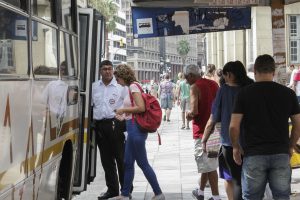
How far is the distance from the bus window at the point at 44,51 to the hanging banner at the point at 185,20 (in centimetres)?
421

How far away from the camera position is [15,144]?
4.46 m

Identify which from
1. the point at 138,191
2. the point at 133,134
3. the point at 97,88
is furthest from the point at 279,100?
the point at 138,191

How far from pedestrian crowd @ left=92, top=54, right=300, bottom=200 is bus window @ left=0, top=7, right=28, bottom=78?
197 cm

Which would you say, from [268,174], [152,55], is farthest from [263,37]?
[152,55]

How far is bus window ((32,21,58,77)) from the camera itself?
5.33 metres

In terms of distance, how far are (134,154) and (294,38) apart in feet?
71.5

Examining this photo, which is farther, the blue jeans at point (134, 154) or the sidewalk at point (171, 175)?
the sidewalk at point (171, 175)

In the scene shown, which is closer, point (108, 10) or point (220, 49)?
point (220, 49)

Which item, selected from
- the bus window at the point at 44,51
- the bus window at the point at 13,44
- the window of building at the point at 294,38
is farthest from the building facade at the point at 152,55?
the bus window at the point at 13,44

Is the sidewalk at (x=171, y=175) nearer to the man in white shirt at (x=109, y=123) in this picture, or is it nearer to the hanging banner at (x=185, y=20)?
the man in white shirt at (x=109, y=123)

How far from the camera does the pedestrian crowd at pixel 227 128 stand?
5812 millimetres

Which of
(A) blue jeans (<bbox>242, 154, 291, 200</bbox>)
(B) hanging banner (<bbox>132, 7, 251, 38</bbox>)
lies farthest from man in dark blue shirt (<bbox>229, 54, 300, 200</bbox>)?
(B) hanging banner (<bbox>132, 7, 251, 38</bbox>)

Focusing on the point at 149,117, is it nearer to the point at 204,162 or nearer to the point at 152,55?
the point at 204,162

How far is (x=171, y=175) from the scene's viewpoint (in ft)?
37.3
